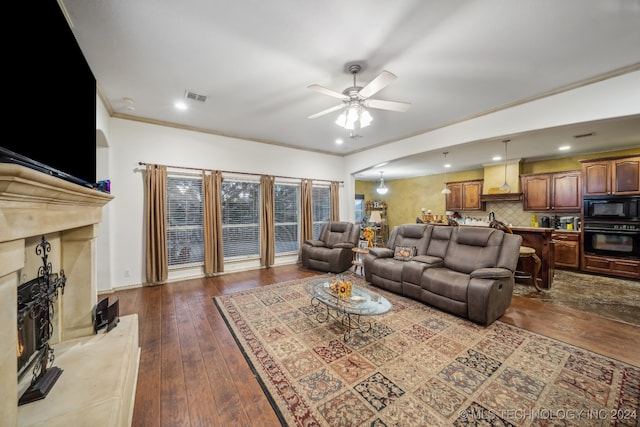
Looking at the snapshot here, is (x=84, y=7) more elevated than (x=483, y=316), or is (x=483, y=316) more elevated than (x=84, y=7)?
(x=84, y=7)

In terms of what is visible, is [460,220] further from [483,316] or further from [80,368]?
[80,368]

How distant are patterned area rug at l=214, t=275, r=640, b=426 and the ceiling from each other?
2.83 m

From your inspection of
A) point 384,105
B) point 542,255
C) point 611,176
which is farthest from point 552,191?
point 384,105

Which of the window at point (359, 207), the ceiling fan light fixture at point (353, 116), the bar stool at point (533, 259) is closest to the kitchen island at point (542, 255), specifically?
the bar stool at point (533, 259)

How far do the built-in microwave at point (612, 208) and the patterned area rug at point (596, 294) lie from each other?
118 centimetres

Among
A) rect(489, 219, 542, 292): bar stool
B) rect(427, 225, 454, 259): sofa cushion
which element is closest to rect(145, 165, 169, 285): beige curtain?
rect(427, 225, 454, 259): sofa cushion

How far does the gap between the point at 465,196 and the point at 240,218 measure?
6.60m

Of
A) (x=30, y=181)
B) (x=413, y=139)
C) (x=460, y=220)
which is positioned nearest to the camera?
(x=30, y=181)

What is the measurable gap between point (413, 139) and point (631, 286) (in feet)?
14.7

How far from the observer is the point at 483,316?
104 inches

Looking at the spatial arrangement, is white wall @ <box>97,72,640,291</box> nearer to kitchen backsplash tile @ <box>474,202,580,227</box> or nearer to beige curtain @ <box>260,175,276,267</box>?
beige curtain @ <box>260,175,276,267</box>

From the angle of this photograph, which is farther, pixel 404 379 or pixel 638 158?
pixel 638 158

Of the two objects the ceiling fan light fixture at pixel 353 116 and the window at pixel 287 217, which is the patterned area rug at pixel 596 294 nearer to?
the ceiling fan light fixture at pixel 353 116

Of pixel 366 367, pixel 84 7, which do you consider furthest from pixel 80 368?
pixel 84 7
